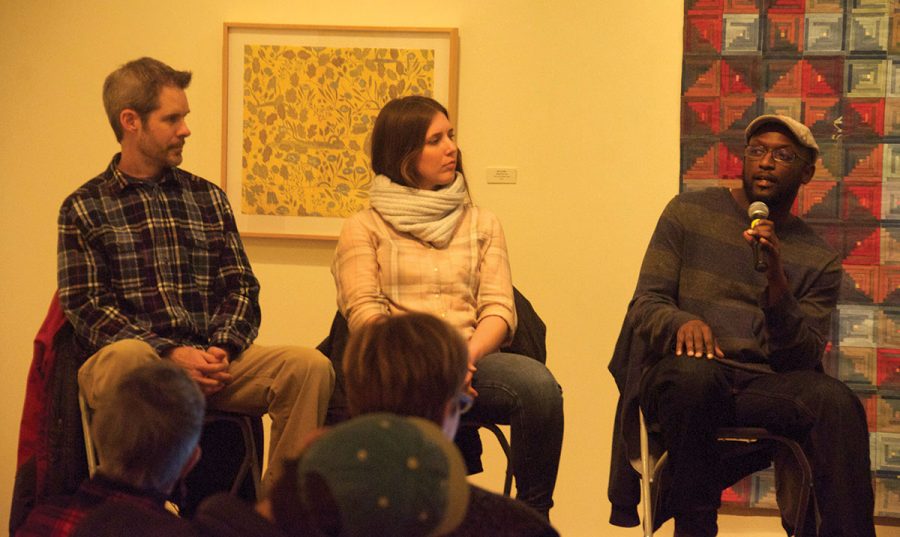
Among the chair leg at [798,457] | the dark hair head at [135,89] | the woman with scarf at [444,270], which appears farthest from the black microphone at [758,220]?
the dark hair head at [135,89]

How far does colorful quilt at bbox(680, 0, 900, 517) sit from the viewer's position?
4.02m

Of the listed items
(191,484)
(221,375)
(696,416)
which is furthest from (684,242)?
(191,484)

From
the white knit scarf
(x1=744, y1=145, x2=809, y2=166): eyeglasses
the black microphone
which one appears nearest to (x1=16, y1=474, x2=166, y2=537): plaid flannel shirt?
the white knit scarf

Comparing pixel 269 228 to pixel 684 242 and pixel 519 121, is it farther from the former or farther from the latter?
pixel 684 242

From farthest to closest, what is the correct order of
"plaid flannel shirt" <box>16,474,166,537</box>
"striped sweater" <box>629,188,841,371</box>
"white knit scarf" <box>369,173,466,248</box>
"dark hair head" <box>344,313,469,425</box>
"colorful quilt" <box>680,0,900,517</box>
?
"colorful quilt" <box>680,0,900,517</box>
"white knit scarf" <box>369,173,466,248</box>
"striped sweater" <box>629,188,841,371</box>
"plaid flannel shirt" <box>16,474,166,537</box>
"dark hair head" <box>344,313,469,425</box>

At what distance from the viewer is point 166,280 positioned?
311cm

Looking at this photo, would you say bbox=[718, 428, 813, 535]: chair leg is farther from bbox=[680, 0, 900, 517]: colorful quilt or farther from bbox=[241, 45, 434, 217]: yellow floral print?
bbox=[241, 45, 434, 217]: yellow floral print

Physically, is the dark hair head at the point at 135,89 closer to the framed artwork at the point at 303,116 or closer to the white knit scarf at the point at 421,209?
the white knit scarf at the point at 421,209

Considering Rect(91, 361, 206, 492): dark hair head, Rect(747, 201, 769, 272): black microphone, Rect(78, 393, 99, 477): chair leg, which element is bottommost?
Rect(78, 393, 99, 477): chair leg

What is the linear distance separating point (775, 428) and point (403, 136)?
1309mm

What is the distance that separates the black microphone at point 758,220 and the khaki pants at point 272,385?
1.18 meters

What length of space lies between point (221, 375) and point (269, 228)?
55.0 inches

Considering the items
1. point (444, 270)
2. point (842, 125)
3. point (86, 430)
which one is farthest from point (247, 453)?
point (842, 125)

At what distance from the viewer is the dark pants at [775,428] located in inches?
110
